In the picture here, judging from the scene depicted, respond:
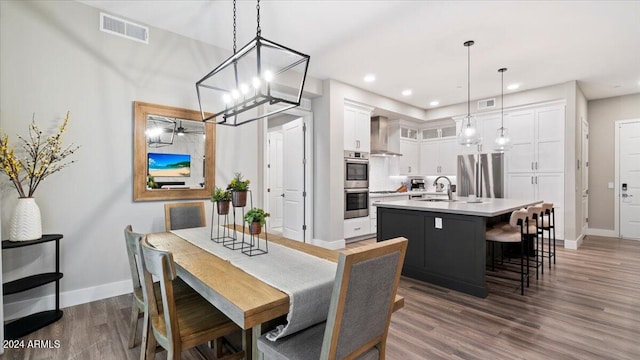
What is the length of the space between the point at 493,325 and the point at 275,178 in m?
5.36

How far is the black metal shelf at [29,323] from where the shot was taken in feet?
7.59

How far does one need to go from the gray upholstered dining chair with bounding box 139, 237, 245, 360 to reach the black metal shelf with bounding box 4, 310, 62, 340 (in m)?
1.40

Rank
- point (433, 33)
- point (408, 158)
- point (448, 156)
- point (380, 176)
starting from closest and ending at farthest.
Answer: point (433, 33) < point (448, 156) < point (380, 176) < point (408, 158)

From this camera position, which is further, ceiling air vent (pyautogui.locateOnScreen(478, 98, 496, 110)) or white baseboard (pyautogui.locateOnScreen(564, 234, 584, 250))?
ceiling air vent (pyautogui.locateOnScreen(478, 98, 496, 110))

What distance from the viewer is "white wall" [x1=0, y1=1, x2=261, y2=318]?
2.64 meters

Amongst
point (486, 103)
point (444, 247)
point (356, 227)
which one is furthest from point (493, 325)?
point (486, 103)

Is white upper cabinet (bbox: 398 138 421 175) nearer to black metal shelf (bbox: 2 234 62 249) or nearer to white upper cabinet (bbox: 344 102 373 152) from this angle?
white upper cabinet (bbox: 344 102 373 152)

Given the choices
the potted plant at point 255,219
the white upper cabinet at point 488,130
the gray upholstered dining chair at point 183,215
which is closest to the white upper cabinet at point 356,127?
the white upper cabinet at point 488,130

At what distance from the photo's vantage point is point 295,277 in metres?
1.50

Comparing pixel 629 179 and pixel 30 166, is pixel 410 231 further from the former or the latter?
pixel 629 179

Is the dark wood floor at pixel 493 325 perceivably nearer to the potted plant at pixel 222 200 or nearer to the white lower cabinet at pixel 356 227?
the potted plant at pixel 222 200

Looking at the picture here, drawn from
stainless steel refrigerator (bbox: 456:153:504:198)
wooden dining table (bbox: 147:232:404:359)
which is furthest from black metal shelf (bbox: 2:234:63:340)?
stainless steel refrigerator (bbox: 456:153:504:198)

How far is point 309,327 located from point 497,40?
4.00 m

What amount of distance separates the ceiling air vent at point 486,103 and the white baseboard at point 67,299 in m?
6.86
